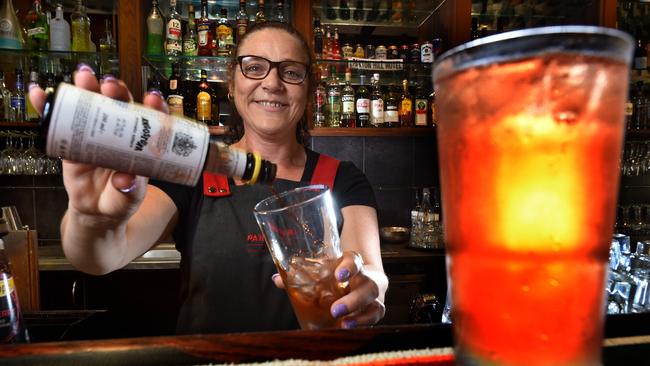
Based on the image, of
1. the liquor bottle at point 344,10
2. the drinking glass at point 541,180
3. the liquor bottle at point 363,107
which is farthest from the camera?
the liquor bottle at point 344,10

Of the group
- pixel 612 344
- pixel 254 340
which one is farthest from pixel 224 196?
pixel 612 344

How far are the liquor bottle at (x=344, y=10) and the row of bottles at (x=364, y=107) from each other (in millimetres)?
432

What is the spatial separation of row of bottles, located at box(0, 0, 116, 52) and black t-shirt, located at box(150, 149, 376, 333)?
75.4 inches

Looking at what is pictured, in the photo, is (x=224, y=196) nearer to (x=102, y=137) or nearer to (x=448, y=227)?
(x=102, y=137)

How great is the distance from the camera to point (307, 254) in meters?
0.76

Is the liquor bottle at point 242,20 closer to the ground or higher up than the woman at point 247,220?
higher up

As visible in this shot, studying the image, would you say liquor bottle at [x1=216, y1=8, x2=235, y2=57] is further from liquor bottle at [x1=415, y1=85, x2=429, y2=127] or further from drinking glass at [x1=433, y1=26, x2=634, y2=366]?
drinking glass at [x1=433, y1=26, x2=634, y2=366]

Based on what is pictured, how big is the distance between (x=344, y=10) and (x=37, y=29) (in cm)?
195

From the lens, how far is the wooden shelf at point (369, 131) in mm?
2842

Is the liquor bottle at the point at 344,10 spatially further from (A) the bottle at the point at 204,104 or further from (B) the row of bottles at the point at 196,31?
(A) the bottle at the point at 204,104

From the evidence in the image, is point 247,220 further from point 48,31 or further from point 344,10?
point 48,31

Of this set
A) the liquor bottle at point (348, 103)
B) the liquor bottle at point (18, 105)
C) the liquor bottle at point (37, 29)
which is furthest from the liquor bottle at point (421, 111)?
the liquor bottle at point (18, 105)

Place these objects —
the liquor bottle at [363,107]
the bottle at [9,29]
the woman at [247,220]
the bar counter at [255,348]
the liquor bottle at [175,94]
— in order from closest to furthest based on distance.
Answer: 1. the bar counter at [255,348]
2. the woman at [247,220]
3. the bottle at [9,29]
4. the liquor bottle at [175,94]
5. the liquor bottle at [363,107]

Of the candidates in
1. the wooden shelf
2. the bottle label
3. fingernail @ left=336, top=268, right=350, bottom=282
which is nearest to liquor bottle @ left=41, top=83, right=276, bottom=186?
the bottle label
